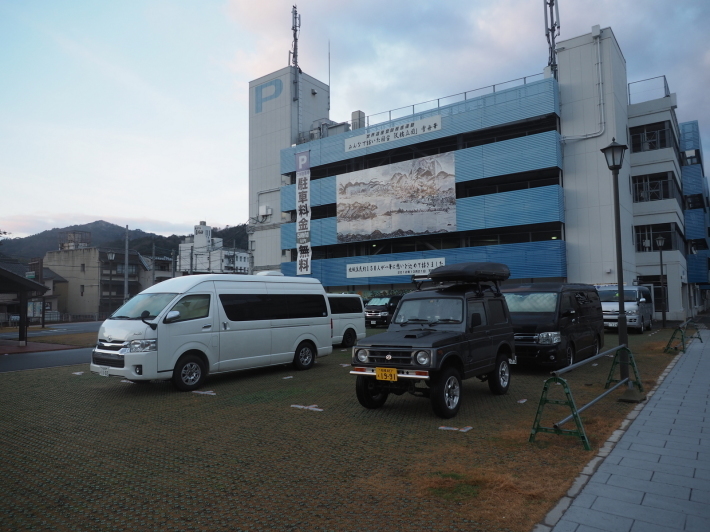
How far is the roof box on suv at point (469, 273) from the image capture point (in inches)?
338

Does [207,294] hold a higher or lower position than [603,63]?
lower

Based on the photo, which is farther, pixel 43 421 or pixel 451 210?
pixel 451 210

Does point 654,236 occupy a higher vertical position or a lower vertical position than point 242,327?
higher

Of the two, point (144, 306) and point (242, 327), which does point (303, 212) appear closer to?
point (242, 327)

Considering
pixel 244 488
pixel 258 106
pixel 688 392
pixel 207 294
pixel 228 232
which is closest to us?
pixel 244 488

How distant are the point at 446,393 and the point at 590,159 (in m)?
30.7

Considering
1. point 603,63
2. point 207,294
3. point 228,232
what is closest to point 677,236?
point 603,63

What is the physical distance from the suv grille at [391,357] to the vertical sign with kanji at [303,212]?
37.9 metres

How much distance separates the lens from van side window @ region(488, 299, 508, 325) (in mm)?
8914

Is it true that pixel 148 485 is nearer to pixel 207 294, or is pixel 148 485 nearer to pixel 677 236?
pixel 207 294

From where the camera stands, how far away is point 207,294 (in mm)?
10570

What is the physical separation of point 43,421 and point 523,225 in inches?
1313

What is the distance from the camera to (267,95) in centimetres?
5028

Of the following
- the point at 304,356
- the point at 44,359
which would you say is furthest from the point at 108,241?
the point at 304,356
